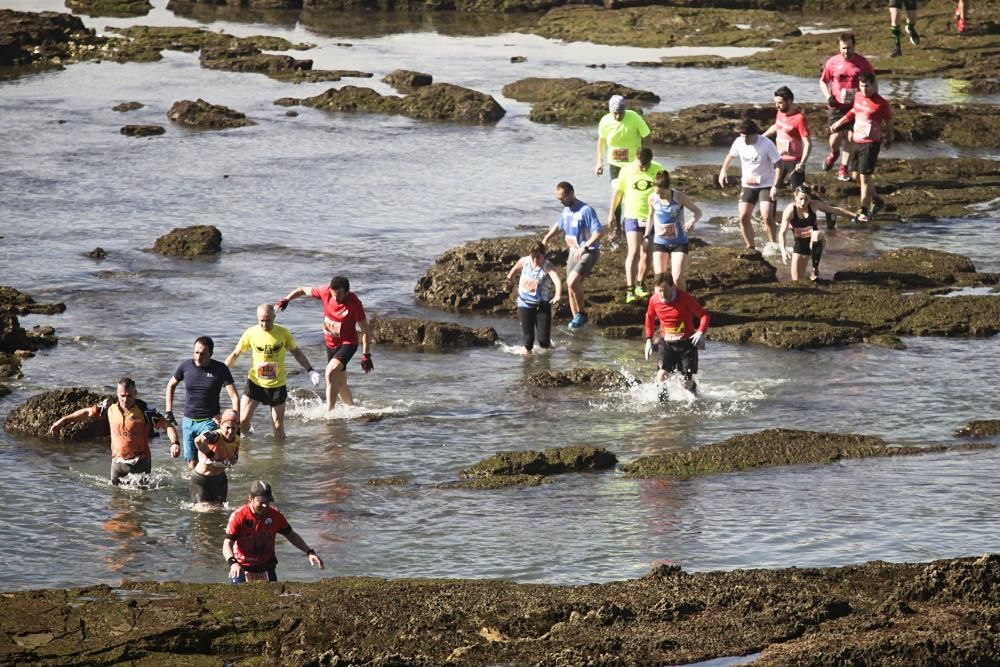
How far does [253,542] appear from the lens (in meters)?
12.3

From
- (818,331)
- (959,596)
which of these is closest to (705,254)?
(818,331)

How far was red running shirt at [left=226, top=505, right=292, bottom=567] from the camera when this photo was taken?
12.3m

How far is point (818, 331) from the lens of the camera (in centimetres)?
2034

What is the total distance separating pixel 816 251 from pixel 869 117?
16.7 feet

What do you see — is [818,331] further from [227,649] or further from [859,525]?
[227,649]

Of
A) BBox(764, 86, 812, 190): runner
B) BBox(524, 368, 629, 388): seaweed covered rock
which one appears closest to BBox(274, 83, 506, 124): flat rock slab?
BBox(764, 86, 812, 190): runner

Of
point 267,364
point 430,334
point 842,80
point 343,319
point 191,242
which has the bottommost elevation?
point 430,334

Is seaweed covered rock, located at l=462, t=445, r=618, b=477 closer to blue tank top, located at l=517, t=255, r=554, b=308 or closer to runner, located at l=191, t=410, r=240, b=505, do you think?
runner, located at l=191, t=410, r=240, b=505

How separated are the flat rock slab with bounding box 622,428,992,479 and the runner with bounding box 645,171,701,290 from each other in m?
4.58

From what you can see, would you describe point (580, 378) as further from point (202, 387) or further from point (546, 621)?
point (546, 621)

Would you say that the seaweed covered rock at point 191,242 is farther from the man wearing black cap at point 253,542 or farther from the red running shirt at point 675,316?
the man wearing black cap at point 253,542

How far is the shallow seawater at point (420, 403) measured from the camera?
45.1 feet

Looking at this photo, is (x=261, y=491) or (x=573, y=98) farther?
(x=573, y=98)

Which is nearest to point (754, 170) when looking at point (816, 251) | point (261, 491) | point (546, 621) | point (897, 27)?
point (816, 251)
